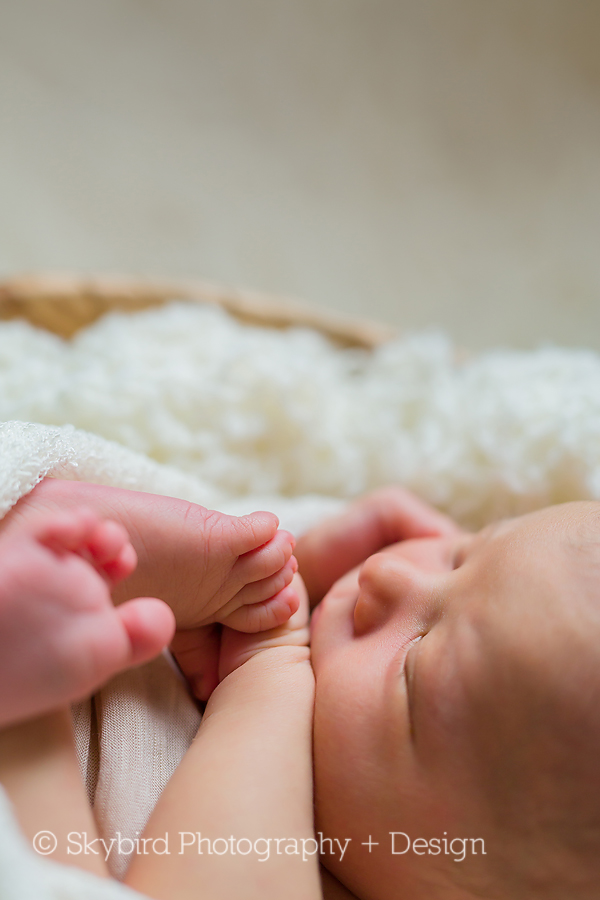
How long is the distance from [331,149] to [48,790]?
5.02ft

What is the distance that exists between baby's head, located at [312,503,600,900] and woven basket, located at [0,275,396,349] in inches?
24.4

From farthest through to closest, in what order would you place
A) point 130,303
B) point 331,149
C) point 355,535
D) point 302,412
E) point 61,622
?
point 331,149 < point 130,303 < point 302,412 < point 355,535 < point 61,622

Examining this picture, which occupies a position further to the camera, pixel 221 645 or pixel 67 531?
pixel 221 645

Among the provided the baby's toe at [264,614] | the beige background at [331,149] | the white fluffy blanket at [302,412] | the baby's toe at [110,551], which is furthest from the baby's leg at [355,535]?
the beige background at [331,149]

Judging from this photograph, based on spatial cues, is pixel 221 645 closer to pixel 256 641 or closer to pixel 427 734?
pixel 256 641

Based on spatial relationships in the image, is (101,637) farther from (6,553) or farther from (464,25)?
(464,25)

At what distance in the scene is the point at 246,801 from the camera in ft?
1.59

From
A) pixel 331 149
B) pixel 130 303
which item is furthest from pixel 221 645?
pixel 331 149

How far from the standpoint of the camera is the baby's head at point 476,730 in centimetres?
46

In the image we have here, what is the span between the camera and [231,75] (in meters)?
1.62

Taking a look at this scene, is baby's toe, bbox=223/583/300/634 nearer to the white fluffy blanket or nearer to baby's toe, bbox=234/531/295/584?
baby's toe, bbox=234/531/295/584

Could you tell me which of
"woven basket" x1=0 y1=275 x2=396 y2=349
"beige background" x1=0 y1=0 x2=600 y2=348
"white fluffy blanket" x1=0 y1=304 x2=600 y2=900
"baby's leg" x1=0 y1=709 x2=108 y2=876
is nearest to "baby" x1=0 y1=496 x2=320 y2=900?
"baby's leg" x1=0 y1=709 x2=108 y2=876

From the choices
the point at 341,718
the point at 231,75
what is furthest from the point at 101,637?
the point at 231,75

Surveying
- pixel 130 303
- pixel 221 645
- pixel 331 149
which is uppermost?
pixel 331 149
